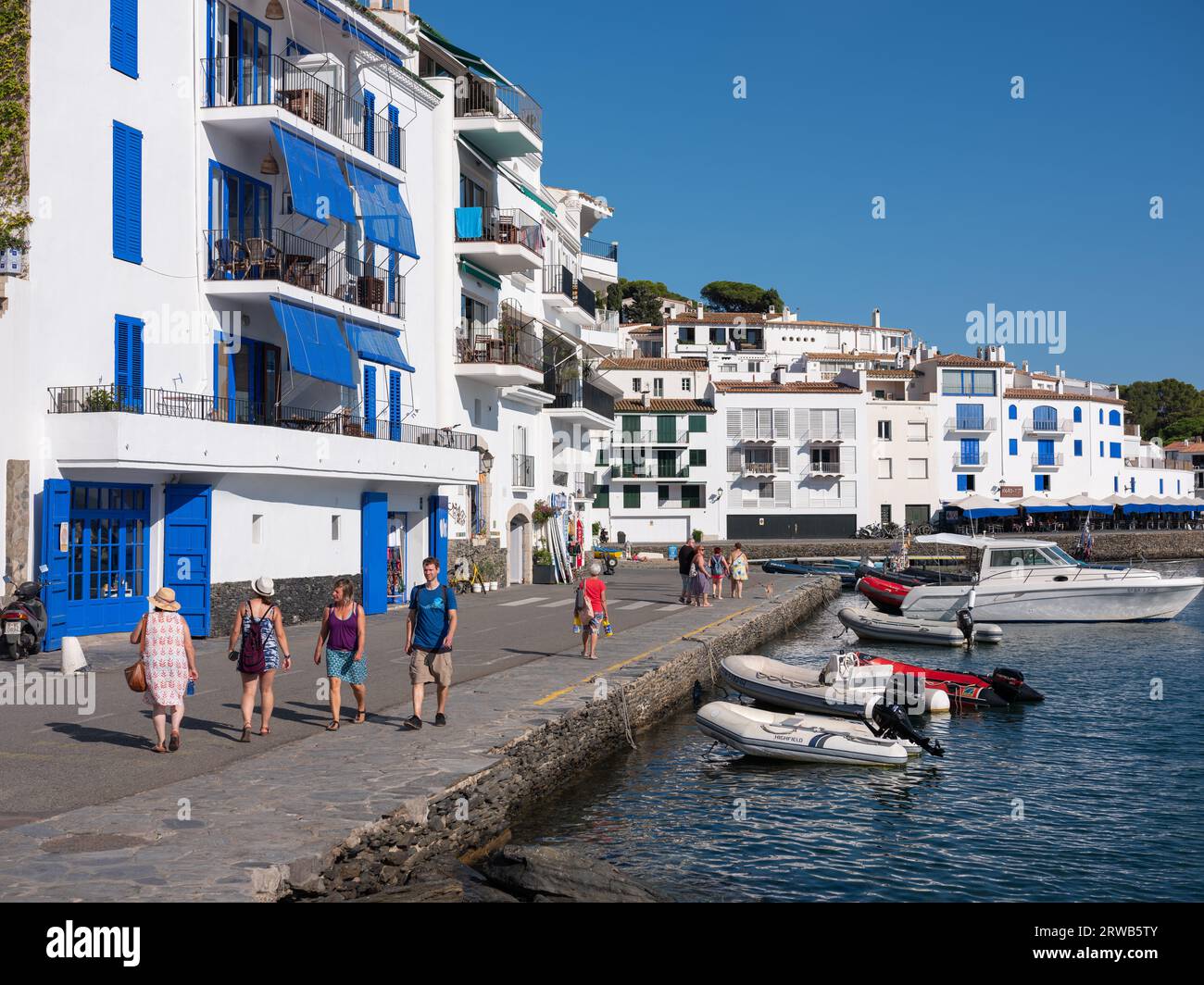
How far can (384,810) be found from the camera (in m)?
10.6

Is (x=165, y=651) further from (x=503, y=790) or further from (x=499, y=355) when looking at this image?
(x=499, y=355)

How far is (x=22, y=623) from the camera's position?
Result: 1977 centimetres

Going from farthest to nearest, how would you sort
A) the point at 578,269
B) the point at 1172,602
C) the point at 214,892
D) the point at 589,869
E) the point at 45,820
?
the point at 578,269, the point at 1172,602, the point at 589,869, the point at 45,820, the point at 214,892

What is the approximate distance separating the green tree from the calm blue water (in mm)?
117013

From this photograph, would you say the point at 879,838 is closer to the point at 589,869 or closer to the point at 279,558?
the point at 589,869

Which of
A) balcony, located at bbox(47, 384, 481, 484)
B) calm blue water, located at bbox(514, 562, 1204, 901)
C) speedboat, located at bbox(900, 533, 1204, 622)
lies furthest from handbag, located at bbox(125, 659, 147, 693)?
speedboat, located at bbox(900, 533, 1204, 622)

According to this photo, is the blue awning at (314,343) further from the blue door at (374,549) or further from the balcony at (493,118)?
the balcony at (493,118)

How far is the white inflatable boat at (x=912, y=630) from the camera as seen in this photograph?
34.4 meters

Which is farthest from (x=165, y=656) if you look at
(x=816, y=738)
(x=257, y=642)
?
(x=816, y=738)

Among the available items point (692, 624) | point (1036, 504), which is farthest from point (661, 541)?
point (692, 624)

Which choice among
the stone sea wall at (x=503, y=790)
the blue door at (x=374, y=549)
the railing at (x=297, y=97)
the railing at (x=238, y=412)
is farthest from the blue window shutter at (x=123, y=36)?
the stone sea wall at (x=503, y=790)

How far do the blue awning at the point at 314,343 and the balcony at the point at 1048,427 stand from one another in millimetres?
76076

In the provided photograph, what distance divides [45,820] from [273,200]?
67.7 ft

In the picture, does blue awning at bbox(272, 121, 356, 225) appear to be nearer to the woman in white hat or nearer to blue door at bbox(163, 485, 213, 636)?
blue door at bbox(163, 485, 213, 636)
